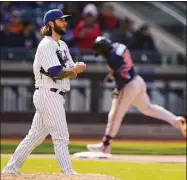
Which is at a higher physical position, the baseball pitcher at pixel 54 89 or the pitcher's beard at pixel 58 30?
the pitcher's beard at pixel 58 30

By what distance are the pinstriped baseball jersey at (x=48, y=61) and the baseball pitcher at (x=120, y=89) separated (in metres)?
4.68

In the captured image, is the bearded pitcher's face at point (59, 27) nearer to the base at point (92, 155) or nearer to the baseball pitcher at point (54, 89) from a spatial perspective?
the baseball pitcher at point (54, 89)

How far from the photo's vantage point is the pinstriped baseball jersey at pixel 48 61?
9148mm

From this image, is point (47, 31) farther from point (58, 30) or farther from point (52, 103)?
point (52, 103)

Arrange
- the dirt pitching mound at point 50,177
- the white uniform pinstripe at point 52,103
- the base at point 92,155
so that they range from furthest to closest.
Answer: the base at point 92,155, the white uniform pinstripe at point 52,103, the dirt pitching mound at point 50,177

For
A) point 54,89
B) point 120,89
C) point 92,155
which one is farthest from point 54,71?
point 120,89

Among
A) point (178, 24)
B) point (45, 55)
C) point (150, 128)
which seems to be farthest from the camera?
point (178, 24)

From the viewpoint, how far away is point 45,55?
30.1ft

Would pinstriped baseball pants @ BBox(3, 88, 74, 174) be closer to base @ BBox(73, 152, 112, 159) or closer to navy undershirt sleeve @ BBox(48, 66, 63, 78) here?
navy undershirt sleeve @ BBox(48, 66, 63, 78)

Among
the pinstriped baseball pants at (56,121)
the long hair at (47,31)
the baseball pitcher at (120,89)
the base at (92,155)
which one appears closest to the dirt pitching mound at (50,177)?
the pinstriped baseball pants at (56,121)

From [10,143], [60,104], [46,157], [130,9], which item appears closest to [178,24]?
[130,9]

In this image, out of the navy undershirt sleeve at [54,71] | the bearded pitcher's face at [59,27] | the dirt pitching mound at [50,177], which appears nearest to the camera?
the dirt pitching mound at [50,177]

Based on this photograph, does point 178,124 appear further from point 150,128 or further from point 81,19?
point 81,19

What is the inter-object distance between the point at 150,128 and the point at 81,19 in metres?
3.95
